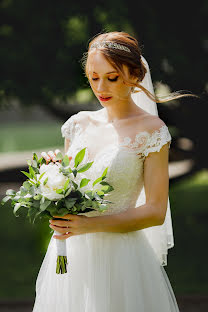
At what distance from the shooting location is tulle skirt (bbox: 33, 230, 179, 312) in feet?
10.7

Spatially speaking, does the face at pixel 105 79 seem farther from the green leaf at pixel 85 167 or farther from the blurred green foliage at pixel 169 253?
the blurred green foliage at pixel 169 253

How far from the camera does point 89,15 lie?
1020 cm

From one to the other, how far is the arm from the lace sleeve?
0.02 metres

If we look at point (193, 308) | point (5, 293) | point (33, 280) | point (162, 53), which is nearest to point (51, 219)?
point (193, 308)

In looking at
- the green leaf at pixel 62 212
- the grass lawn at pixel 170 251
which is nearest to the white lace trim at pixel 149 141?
the green leaf at pixel 62 212

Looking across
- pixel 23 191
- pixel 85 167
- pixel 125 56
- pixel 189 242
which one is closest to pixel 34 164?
pixel 23 191

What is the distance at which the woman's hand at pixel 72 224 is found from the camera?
302 cm

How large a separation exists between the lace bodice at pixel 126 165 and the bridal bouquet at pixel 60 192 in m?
0.20

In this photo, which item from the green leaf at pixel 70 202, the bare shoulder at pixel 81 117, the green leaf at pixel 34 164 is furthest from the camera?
the bare shoulder at pixel 81 117

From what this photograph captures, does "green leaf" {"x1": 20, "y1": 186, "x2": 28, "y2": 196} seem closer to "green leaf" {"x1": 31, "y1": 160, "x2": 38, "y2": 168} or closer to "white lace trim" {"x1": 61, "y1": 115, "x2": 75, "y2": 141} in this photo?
"green leaf" {"x1": 31, "y1": 160, "x2": 38, "y2": 168}

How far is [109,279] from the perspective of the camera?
3303 millimetres

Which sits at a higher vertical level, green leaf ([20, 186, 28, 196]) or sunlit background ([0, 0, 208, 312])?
sunlit background ([0, 0, 208, 312])

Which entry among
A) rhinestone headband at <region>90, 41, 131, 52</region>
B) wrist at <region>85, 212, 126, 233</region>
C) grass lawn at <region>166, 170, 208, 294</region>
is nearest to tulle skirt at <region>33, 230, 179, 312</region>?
wrist at <region>85, 212, 126, 233</region>

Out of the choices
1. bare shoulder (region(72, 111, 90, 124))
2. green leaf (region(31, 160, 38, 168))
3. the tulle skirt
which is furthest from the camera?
bare shoulder (region(72, 111, 90, 124))
